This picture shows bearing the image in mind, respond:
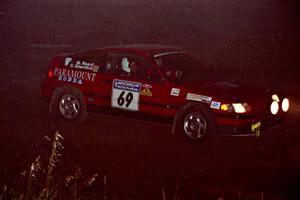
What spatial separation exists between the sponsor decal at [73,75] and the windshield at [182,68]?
1.24m

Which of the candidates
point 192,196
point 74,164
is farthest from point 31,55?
point 192,196

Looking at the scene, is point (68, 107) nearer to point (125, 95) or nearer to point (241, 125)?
point (125, 95)

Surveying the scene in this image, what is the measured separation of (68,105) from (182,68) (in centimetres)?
213

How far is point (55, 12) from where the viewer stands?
101 ft

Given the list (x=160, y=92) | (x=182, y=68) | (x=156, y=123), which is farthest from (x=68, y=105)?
(x=182, y=68)

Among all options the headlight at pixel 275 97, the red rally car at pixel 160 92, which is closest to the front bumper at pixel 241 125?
the red rally car at pixel 160 92

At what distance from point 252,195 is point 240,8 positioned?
22.3 m

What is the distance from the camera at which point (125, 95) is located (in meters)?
11.3

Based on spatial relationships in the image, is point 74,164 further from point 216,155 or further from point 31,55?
point 31,55

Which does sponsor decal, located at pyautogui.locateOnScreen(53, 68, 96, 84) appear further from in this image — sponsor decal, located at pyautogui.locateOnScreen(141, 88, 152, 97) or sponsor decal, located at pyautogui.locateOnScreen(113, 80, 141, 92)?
sponsor decal, located at pyautogui.locateOnScreen(141, 88, 152, 97)

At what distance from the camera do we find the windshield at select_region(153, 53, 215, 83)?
36.1ft

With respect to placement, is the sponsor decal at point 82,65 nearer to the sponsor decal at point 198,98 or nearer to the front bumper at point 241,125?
the sponsor decal at point 198,98

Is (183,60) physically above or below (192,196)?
above

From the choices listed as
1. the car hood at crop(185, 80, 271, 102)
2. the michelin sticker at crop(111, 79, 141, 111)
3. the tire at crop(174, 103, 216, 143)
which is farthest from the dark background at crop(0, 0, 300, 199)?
the car hood at crop(185, 80, 271, 102)
